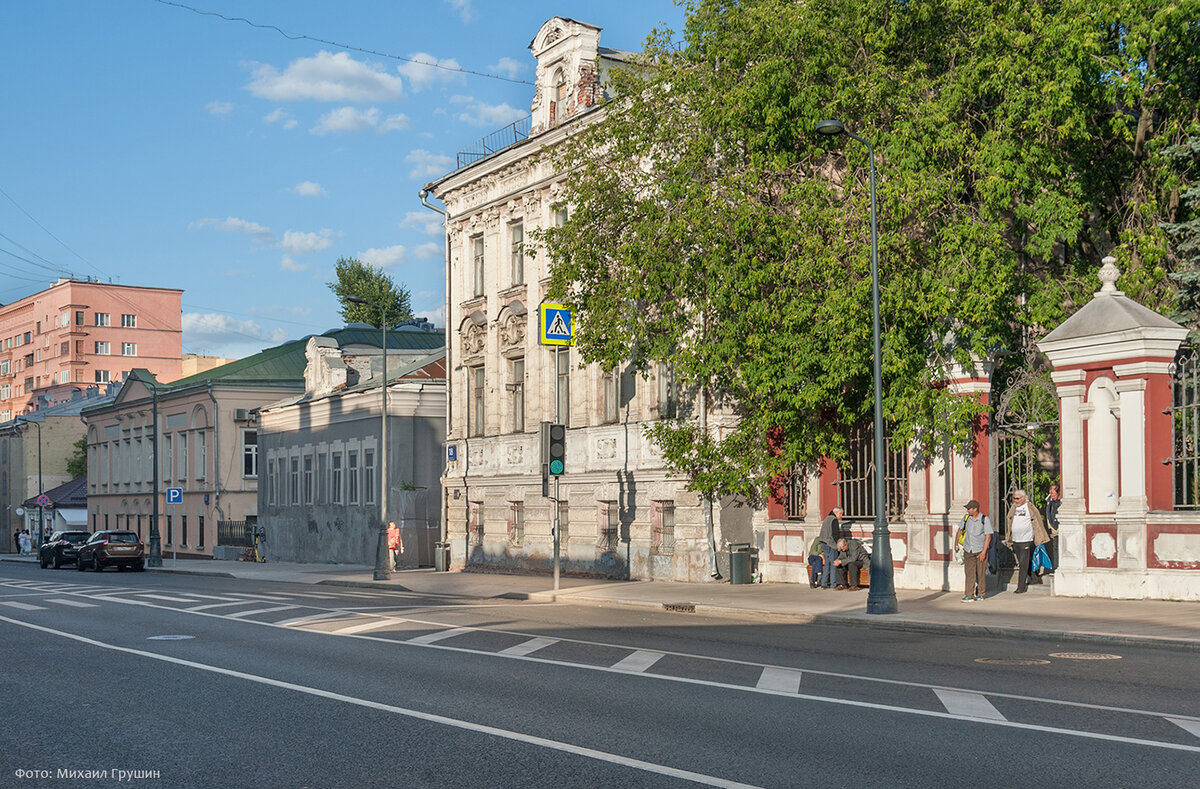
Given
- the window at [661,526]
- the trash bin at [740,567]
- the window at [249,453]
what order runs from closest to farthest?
the trash bin at [740,567] → the window at [661,526] → the window at [249,453]

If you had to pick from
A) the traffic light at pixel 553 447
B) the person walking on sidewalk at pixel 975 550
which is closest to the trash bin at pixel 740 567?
the traffic light at pixel 553 447

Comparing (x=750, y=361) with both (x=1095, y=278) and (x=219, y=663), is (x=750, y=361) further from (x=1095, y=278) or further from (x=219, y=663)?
(x=219, y=663)

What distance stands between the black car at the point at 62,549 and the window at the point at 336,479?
10457 mm

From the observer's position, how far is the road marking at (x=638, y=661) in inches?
535

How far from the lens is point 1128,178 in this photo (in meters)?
25.6

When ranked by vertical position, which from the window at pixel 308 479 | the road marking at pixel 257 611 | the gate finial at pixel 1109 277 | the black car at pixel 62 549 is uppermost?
the gate finial at pixel 1109 277

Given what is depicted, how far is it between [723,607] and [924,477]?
196 inches

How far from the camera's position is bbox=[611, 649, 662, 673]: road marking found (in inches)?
535

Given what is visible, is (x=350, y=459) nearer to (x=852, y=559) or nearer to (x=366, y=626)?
(x=852, y=559)

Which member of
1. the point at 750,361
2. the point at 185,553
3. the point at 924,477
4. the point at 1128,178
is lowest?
the point at 185,553

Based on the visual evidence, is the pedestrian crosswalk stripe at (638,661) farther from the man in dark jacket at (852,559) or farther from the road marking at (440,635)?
the man in dark jacket at (852,559)

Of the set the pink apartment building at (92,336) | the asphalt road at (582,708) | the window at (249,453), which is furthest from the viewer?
the pink apartment building at (92,336)

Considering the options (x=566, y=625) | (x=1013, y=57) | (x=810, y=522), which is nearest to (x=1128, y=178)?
(x=1013, y=57)

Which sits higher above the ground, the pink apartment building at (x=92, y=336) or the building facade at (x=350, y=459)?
the pink apartment building at (x=92, y=336)
